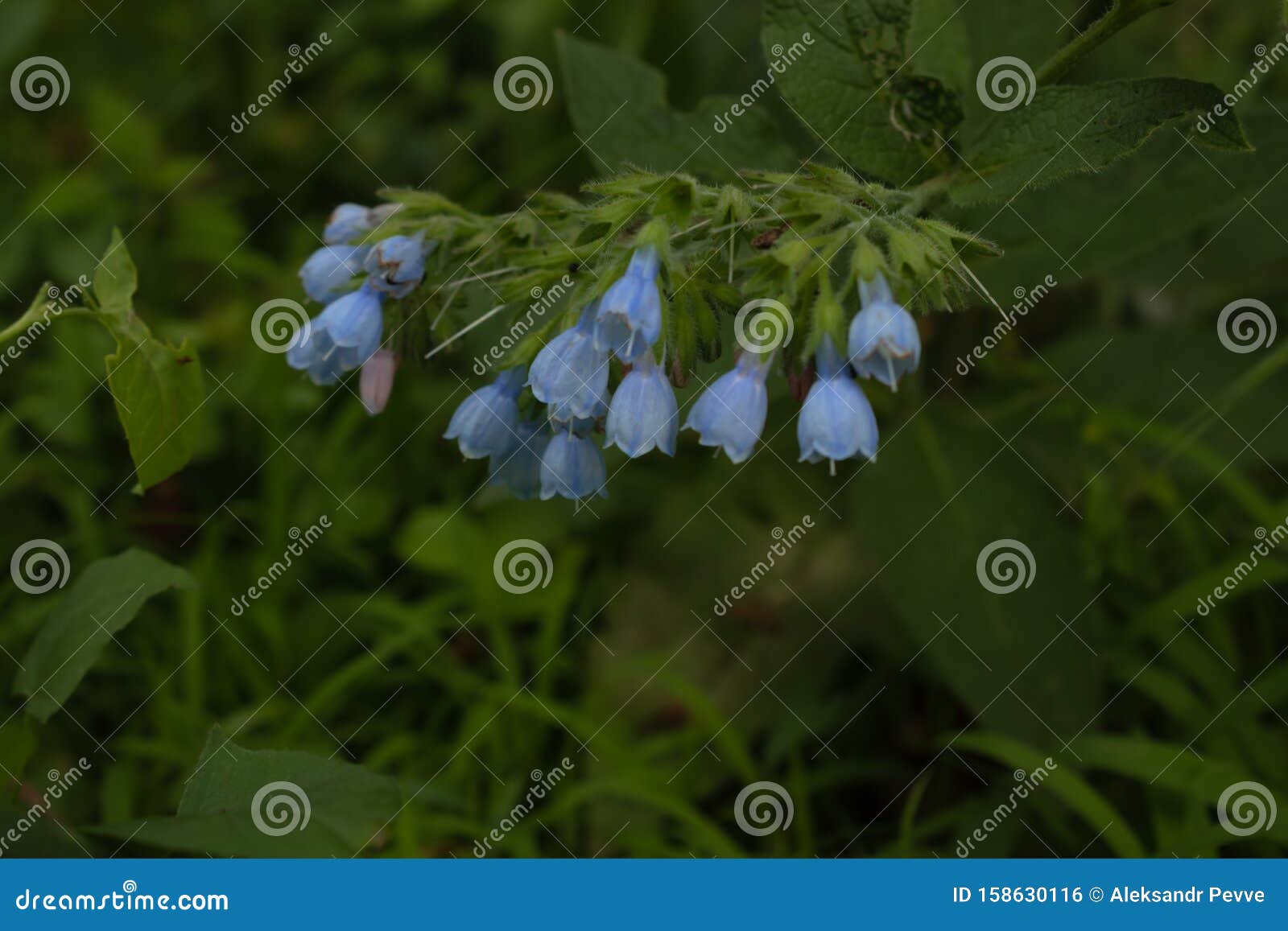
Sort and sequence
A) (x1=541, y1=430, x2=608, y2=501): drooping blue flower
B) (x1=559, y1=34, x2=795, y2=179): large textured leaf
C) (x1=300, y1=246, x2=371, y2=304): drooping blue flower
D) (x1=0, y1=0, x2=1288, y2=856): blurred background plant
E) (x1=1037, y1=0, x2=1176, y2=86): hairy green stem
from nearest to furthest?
(x1=541, y1=430, x2=608, y2=501): drooping blue flower
(x1=1037, y1=0, x2=1176, y2=86): hairy green stem
(x1=300, y1=246, x2=371, y2=304): drooping blue flower
(x1=559, y1=34, x2=795, y2=179): large textured leaf
(x1=0, y1=0, x2=1288, y2=856): blurred background plant

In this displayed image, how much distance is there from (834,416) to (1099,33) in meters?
0.87

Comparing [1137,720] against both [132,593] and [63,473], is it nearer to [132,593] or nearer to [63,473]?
[132,593]

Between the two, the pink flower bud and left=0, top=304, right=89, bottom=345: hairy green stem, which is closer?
left=0, top=304, right=89, bottom=345: hairy green stem

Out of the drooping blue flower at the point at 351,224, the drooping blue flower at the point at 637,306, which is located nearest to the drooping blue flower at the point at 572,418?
the drooping blue flower at the point at 637,306

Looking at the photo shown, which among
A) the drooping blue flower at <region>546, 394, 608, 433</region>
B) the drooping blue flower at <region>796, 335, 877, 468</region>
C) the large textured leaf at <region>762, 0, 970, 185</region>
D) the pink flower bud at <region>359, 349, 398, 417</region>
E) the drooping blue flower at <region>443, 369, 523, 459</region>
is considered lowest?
the pink flower bud at <region>359, 349, 398, 417</region>

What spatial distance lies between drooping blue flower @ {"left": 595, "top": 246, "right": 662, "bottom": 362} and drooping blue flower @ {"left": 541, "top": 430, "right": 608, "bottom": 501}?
183mm

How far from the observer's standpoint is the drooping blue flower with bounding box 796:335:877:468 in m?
1.69

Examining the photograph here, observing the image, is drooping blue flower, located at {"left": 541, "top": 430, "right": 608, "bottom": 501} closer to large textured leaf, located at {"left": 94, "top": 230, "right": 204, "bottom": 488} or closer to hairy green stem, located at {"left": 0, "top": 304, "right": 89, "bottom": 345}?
large textured leaf, located at {"left": 94, "top": 230, "right": 204, "bottom": 488}

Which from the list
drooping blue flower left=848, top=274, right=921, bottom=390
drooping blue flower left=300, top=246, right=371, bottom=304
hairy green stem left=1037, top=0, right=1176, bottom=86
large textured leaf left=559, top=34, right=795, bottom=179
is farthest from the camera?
large textured leaf left=559, top=34, right=795, bottom=179

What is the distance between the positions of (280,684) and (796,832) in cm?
132

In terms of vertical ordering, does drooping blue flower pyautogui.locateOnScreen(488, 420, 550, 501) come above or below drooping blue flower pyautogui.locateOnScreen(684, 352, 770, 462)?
below

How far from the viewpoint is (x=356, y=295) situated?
6.57ft

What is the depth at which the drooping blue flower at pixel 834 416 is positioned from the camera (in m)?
1.69

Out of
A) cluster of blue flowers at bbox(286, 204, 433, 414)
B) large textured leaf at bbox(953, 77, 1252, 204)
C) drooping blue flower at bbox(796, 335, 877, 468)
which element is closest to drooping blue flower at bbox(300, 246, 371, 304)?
cluster of blue flowers at bbox(286, 204, 433, 414)
